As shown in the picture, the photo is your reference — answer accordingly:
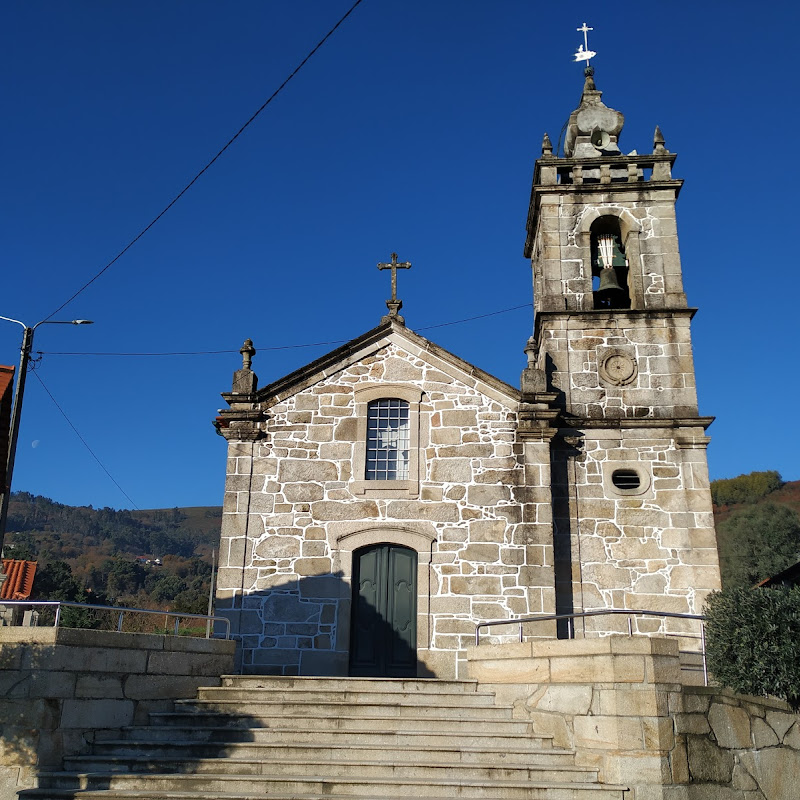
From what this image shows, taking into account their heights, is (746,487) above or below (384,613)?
above

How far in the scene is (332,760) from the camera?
9461 mm

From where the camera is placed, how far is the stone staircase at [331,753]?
8.69 m

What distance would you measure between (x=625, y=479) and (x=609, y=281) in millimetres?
4384

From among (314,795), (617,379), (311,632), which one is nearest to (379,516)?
(311,632)

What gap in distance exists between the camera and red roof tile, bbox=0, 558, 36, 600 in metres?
27.0

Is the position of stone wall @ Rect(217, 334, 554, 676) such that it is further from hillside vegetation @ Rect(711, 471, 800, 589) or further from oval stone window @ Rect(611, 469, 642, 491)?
hillside vegetation @ Rect(711, 471, 800, 589)

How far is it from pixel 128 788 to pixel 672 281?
46.7 feet

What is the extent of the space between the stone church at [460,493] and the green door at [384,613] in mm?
27

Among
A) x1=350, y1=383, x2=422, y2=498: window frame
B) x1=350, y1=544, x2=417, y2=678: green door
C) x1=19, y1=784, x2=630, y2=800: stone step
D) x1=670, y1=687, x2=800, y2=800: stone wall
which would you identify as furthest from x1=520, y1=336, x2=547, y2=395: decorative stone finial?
x1=19, y1=784, x2=630, y2=800: stone step

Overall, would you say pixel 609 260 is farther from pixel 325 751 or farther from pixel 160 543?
pixel 160 543

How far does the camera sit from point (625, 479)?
635 inches

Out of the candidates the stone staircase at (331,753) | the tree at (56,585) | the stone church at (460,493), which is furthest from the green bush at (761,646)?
the tree at (56,585)

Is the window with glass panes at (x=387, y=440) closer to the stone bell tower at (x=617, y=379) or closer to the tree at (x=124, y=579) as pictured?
the stone bell tower at (x=617, y=379)

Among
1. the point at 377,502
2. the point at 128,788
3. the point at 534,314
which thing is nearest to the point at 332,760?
the point at 128,788
